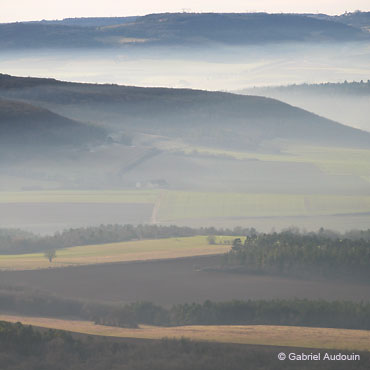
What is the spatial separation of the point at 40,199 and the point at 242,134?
52150 millimetres

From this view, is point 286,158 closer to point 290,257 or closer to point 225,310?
point 290,257

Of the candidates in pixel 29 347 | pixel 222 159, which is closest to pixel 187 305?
pixel 29 347

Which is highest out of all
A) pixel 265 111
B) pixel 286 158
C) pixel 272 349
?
pixel 265 111

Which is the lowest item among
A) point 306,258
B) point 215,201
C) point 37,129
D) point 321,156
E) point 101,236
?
point 306,258

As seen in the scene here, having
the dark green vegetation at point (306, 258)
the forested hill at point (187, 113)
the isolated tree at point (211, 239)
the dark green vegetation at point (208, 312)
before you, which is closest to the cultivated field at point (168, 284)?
the dark green vegetation at point (306, 258)

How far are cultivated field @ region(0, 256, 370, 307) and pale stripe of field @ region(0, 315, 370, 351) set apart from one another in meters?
3.50

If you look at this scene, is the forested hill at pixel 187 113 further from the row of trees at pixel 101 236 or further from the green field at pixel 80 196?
the row of trees at pixel 101 236

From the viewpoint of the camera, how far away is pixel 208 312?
2727 cm

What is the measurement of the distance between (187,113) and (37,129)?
97.6 feet

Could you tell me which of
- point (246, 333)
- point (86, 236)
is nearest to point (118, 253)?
point (86, 236)

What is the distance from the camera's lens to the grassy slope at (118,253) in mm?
36312

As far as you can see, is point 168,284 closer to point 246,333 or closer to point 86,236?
point 246,333

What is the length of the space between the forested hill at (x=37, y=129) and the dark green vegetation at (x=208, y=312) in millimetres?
63834

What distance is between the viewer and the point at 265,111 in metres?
129
